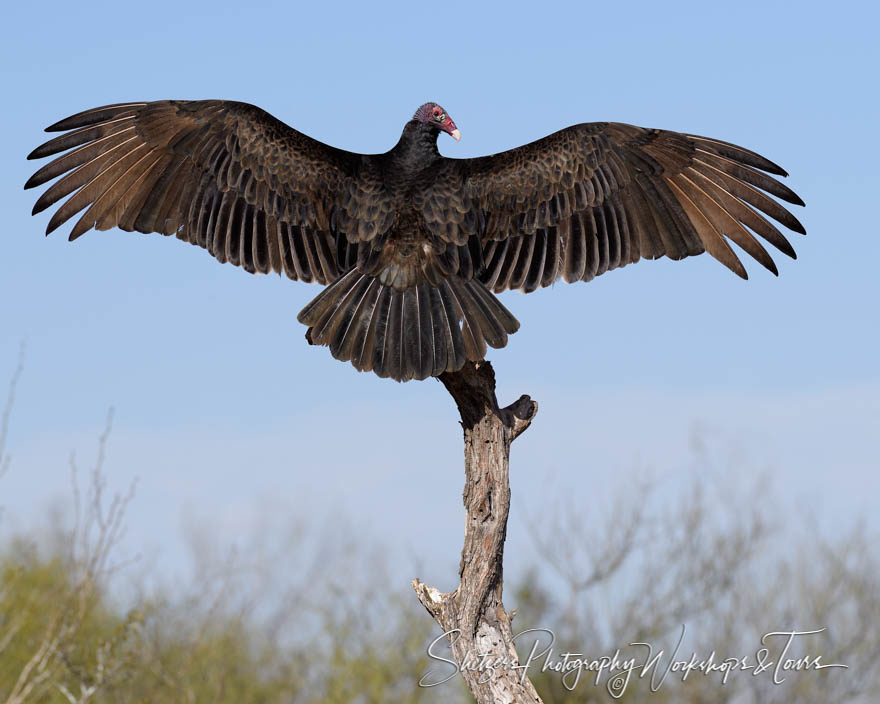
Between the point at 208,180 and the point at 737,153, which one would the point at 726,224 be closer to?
the point at 737,153

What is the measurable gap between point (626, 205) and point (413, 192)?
3.63 ft

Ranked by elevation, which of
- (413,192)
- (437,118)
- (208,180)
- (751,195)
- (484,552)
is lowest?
(484,552)

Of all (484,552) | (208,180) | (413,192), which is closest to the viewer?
(484,552)

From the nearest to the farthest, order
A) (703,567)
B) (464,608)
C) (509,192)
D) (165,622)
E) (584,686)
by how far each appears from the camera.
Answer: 1. (464,608)
2. (509,192)
3. (165,622)
4. (584,686)
5. (703,567)

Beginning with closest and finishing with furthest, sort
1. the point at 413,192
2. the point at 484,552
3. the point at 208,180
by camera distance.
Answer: the point at 484,552 < the point at 413,192 < the point at 208,180

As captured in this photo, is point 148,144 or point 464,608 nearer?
point 464,608

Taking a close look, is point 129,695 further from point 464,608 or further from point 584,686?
point 464,608

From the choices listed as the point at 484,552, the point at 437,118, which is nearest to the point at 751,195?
the point at 437,118

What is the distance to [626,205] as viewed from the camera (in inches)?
209

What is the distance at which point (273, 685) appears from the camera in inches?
449

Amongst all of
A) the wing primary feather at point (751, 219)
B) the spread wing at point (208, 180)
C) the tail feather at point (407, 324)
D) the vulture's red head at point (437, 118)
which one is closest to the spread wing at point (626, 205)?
the wing primary feather at point (751, 219)

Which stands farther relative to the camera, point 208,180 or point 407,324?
point 208,180

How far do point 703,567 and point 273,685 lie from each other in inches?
184

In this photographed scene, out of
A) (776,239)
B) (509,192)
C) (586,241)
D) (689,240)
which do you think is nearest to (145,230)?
(509,192)
